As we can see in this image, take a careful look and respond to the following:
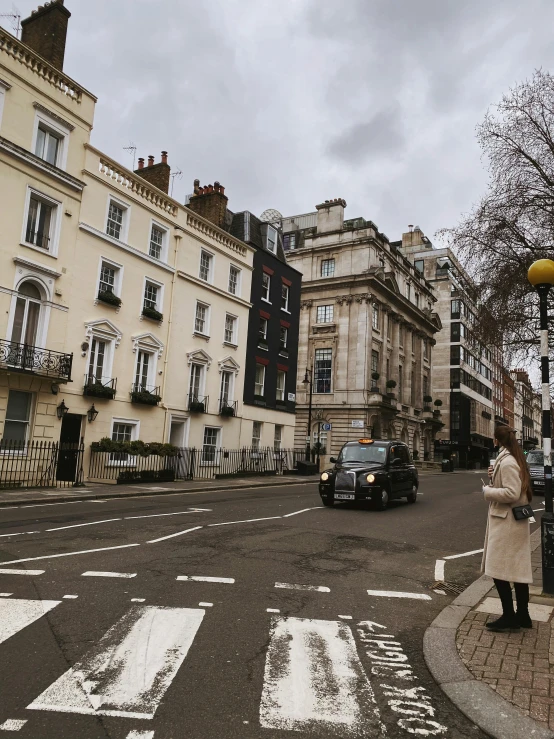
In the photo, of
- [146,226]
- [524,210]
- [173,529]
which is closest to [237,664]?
[173,529]

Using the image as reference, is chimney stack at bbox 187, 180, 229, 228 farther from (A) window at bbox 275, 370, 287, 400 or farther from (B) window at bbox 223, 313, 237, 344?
(A) window at bbox 275, 370, 287, 400

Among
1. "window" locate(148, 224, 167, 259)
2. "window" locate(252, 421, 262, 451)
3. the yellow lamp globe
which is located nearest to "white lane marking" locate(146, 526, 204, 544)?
the yellow lamp globe

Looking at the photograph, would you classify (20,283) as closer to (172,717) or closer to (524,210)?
(524,210)

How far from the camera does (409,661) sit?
14.8ft

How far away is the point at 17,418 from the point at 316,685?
17329 millimetres

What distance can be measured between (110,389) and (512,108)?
54.2 feet

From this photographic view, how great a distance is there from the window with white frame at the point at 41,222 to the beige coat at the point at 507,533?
18.2 meters

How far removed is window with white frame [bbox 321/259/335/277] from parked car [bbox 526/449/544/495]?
27583 mm

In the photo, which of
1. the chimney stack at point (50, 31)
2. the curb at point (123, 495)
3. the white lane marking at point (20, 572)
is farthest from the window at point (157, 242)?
the white lane marking at point (20, 572)

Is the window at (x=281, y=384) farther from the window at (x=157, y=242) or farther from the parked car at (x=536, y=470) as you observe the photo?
the parked car at (x=536, y=470)

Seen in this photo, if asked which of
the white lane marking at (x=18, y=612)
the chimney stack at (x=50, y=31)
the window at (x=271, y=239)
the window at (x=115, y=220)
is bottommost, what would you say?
the white lane marking at (x=18, y=612)

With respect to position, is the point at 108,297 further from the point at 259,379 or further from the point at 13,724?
the point at 13,724

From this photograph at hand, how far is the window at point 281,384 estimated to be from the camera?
35.3 metres

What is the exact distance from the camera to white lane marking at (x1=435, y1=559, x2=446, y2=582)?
7566mm
